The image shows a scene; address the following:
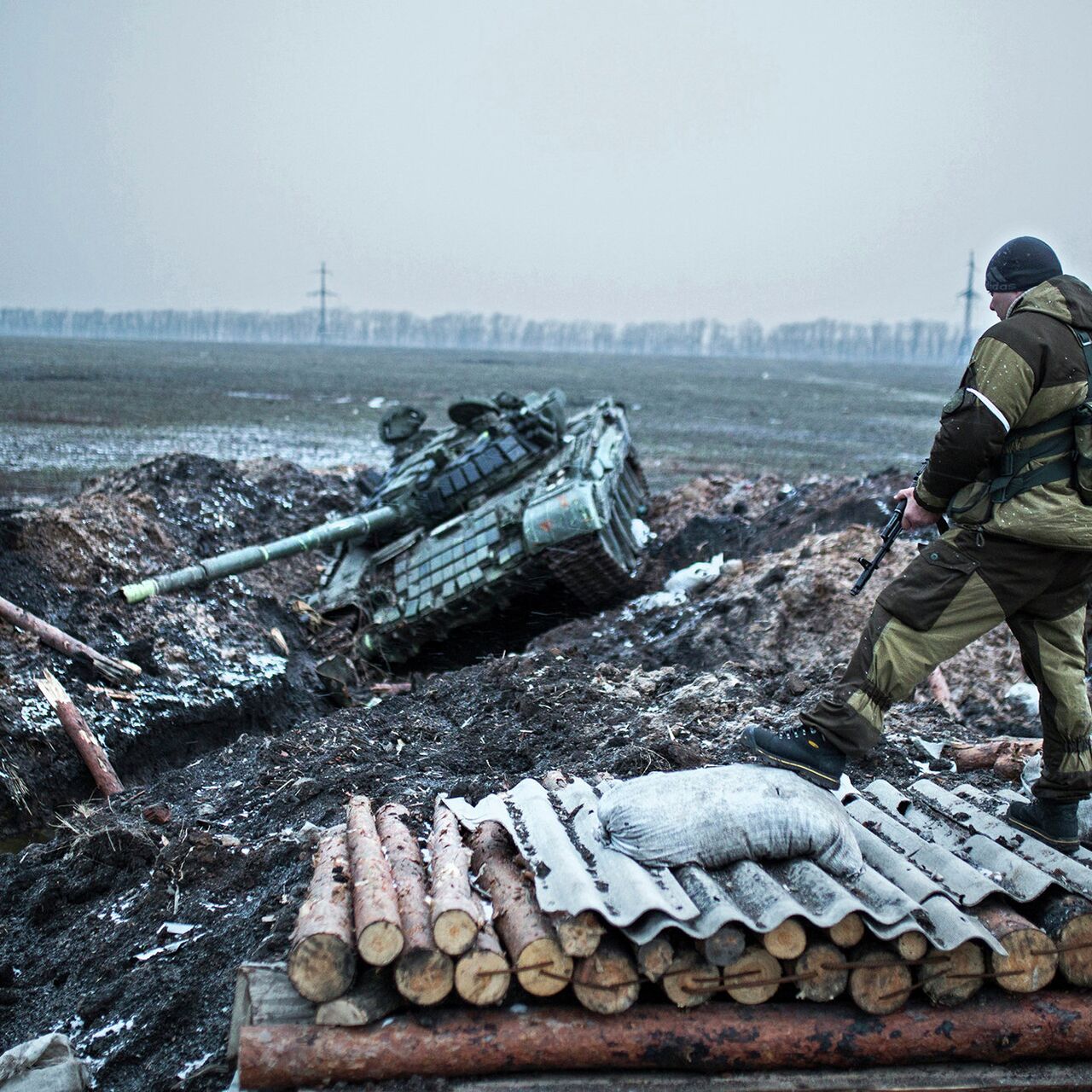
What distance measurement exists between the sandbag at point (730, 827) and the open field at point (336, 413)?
16.7 meters

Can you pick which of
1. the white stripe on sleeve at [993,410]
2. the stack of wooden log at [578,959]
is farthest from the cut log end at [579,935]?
→ the white stripe on sleeve at [993,410]

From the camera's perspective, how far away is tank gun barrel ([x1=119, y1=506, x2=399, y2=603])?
1036 centimetres

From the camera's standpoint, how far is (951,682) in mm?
8891

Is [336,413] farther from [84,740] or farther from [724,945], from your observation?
[724,945]

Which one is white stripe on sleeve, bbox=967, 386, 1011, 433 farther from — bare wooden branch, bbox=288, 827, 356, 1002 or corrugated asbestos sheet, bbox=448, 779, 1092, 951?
bare wooden branch, bbox=288, 827, 356, 1002

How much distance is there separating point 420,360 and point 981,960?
285 ft

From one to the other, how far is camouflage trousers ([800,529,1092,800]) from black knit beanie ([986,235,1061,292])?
958mm

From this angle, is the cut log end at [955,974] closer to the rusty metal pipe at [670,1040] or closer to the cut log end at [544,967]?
the rusty metal pipe at [670,1040]

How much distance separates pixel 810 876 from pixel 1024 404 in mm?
1837

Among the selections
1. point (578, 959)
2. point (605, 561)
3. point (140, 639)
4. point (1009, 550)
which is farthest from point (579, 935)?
point (605, 561)

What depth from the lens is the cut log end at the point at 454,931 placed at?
145 inches

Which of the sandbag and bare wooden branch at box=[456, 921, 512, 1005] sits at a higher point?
the sandbag

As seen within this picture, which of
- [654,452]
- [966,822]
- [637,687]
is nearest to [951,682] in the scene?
[637,687]

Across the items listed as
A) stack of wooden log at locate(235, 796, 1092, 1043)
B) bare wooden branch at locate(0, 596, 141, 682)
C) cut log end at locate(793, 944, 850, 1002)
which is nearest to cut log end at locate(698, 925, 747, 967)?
stack of wooden log at locate(235, 796, 1092, 1043)
